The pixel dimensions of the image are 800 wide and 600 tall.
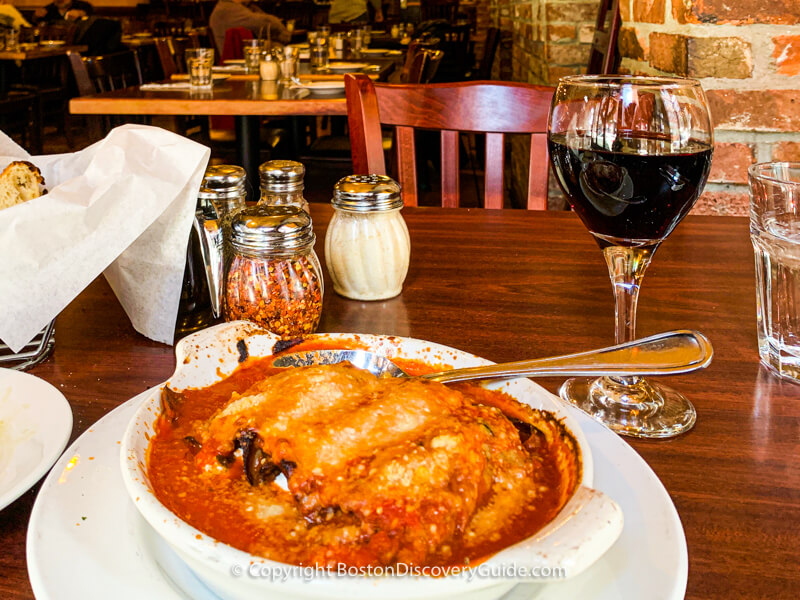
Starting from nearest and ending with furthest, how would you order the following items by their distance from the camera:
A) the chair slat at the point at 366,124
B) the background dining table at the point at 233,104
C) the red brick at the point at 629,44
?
the chair slat at the point at 366,124, the red brick at the point at 629,44, the background dining table at the point at 233,104

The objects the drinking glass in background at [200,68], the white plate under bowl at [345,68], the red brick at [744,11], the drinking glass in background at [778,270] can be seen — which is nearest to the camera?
the drinking glass in background at [778,270]

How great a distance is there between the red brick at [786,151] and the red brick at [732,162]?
0.14ft

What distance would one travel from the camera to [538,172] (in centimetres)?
156

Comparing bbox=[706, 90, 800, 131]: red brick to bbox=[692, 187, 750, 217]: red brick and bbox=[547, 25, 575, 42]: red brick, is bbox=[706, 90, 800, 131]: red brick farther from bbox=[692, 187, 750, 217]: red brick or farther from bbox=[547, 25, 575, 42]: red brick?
bbox=[547, 25, 575, 42]: red brick

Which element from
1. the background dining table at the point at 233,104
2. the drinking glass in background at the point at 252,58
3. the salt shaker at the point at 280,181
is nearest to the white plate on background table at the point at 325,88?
the background dining table at the point at 233,104

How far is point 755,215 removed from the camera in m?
0.79

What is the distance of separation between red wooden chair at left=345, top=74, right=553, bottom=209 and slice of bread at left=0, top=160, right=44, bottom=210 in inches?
30.2

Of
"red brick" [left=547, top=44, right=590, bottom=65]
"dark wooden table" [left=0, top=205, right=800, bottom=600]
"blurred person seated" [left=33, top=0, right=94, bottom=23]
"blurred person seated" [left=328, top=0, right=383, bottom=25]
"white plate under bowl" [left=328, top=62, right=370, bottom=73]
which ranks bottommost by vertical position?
"dark wooden table" [left=0, top=205, right=800, bottom=600]

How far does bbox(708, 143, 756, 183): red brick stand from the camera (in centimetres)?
153

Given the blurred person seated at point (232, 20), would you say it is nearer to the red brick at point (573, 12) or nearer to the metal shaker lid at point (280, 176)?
the red brick at point (573, 12)

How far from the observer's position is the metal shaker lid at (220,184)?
0.88m

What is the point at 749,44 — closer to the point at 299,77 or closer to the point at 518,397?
the point at 518,397

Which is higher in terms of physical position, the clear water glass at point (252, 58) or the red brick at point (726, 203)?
the clear water glass at point (252, 58)

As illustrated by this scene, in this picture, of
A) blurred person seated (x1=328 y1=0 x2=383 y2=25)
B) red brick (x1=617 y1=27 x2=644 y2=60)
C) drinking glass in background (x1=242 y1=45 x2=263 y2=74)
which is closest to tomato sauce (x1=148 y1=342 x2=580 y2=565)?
red brick (x1=617 y1=27 x2=644 y2=60)
